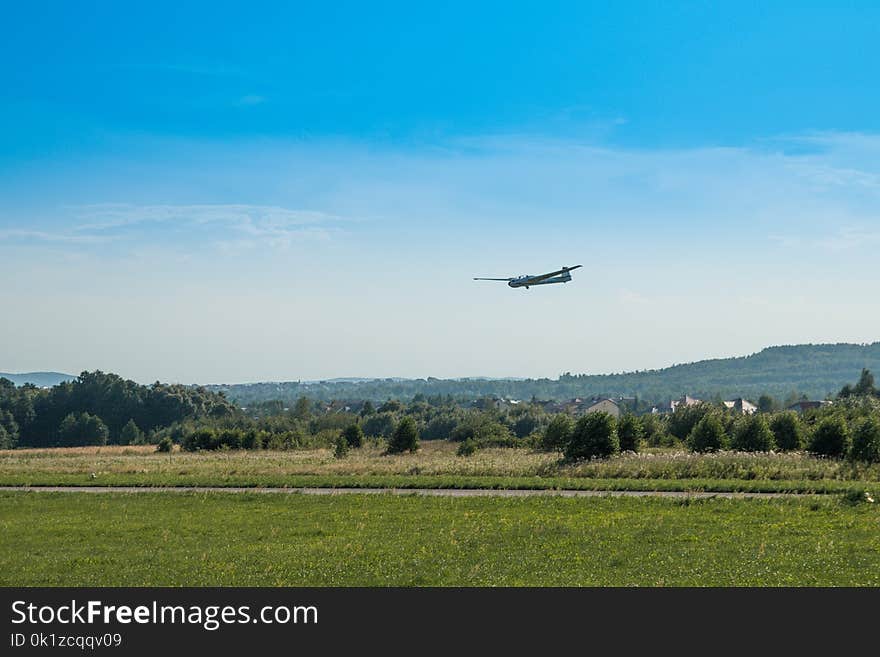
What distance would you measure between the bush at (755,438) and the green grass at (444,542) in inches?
855

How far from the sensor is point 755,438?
47438 millimetres

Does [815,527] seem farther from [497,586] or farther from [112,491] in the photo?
[112,491]

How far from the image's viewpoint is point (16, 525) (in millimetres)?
25812

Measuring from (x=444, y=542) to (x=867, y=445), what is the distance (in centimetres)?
2602

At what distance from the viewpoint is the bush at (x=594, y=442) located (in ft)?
140

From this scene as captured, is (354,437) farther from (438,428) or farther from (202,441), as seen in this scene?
(438,428)

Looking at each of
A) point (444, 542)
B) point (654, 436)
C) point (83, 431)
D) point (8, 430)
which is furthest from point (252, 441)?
point (8, 430)

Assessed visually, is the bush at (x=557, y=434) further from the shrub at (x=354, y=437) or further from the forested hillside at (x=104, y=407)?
the forested hillside at (x=104, y=407)

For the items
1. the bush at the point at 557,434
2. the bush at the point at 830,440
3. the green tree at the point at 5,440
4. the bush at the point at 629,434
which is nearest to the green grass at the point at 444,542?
the bush at the point at 830,440

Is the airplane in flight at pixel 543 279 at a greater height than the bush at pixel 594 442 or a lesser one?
greater
